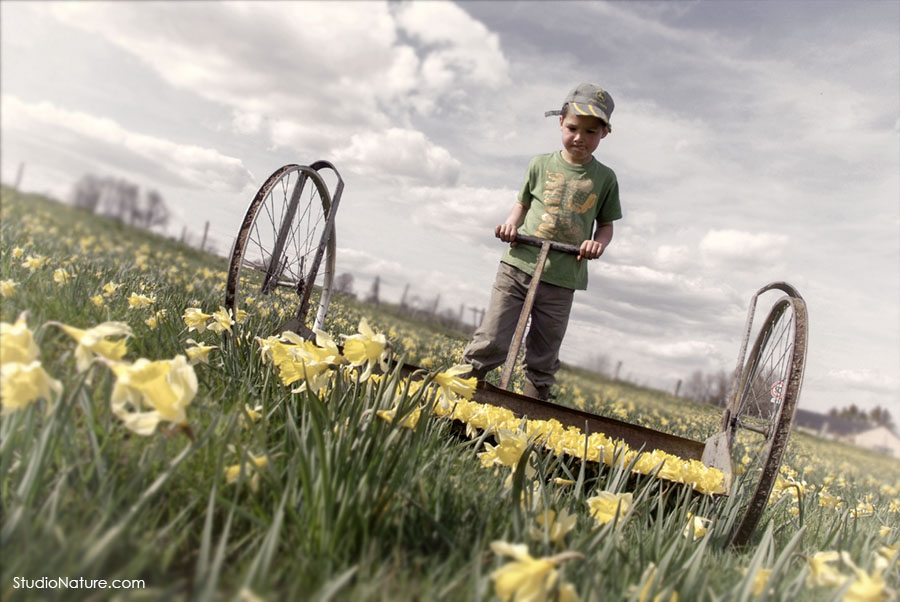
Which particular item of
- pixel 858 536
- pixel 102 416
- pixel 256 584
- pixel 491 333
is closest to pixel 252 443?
pixel 102 416

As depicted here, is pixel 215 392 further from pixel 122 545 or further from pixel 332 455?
pixel 122 545

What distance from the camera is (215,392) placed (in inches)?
91.1

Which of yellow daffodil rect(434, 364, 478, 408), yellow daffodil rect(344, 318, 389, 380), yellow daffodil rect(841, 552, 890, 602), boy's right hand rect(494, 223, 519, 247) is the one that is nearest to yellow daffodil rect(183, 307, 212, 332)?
yellow daffodil rect(344, 318, 389, 380)

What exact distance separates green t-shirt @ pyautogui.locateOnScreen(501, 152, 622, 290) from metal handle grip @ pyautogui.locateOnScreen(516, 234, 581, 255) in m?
0.25

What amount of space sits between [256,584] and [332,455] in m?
0.40

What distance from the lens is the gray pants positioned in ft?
16.4

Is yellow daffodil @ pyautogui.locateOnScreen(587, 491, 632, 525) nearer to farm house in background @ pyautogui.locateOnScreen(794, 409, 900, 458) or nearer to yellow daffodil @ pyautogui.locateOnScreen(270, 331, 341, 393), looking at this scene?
yellow daffodil @ pyautogui.locateOnScreen(270, 331, 341, 393)

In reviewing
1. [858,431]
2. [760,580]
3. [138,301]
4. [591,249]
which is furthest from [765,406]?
[858,431]

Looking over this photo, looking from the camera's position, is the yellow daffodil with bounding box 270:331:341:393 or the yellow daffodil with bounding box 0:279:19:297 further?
the yellow daffodil with bounding box 270:331:341:393

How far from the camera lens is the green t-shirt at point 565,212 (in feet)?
Answer: 16.2

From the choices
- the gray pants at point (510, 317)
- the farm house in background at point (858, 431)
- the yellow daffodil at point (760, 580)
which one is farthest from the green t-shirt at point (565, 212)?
the farm house in background at point (858, 431)

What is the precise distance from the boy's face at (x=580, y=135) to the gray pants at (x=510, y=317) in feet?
3.32

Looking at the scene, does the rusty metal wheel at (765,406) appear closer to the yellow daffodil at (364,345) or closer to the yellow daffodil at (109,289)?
the yellow daffodil at (364,345)

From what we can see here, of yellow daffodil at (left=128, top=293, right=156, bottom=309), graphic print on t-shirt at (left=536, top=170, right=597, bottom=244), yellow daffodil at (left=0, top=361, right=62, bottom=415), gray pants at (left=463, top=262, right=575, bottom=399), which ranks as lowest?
yellow daffodil at (left=0, top=361, right=62, bottom=415)
